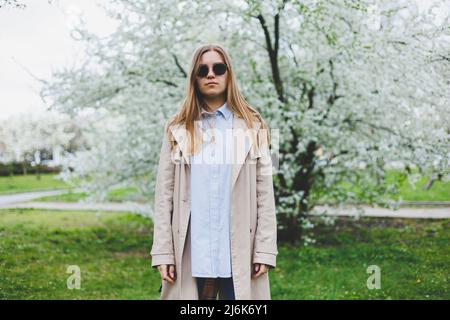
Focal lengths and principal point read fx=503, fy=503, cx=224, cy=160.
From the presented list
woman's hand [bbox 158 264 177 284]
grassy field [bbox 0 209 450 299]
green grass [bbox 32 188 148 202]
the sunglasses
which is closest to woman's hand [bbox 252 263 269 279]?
woman's hand [bbox 158 264 177 284]

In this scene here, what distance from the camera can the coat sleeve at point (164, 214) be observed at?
280cm

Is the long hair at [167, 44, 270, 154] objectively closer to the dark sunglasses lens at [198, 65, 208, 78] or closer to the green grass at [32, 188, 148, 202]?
the dark sunglasses lens at [198, 65, 208, 78]

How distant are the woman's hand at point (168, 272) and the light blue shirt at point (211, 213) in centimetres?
13

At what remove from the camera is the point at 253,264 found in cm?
285

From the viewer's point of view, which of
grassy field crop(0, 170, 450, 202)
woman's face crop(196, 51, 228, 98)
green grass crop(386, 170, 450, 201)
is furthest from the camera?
grassy field crop(0, 170, 450, 202)

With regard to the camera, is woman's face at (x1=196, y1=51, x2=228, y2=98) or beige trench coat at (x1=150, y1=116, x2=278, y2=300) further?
woman's face at (x1=196, y1=51, x2=228, y2=98)

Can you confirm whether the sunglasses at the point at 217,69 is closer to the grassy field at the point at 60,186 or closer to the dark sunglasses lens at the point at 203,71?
the dark sunglasses lens at the point at 203,71

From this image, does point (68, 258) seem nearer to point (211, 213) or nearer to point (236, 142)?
point (211, 213)

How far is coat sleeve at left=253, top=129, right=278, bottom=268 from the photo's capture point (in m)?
2.81

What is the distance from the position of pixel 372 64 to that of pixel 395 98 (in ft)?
1.96

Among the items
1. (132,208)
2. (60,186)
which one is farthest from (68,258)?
(60,186)

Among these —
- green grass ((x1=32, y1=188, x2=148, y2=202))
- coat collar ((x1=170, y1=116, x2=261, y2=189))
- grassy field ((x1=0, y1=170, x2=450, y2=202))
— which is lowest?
green grass ((x1=32, y1=188, x2=148, y2=202))

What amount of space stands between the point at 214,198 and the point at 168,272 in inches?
19.4

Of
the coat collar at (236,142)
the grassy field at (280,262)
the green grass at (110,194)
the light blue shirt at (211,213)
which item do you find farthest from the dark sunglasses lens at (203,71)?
the green grass at (110,194)
